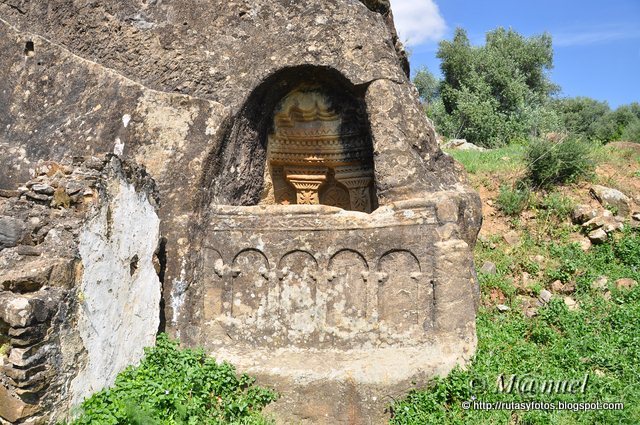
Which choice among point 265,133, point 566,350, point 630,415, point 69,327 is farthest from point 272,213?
point 630,415

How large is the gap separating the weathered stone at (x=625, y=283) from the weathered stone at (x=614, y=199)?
→ 1.66 m

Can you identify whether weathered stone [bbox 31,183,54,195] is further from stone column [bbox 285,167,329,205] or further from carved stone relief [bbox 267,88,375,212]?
stone column [bbox 285,167,329,205]

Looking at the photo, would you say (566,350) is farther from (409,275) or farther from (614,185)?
(614,185)

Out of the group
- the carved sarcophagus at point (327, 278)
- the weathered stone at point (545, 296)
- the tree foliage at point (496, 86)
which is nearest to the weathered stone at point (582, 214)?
the weathered stone at point (545, 296)

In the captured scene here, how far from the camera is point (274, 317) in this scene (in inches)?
216

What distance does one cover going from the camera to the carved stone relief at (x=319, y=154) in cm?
656

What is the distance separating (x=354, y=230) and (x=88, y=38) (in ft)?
13.3

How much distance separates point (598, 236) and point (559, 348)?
266cm

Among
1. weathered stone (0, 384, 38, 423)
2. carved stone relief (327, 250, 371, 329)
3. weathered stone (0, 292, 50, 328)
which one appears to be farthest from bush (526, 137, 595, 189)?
weathered stone (0, 384, 38, 423)

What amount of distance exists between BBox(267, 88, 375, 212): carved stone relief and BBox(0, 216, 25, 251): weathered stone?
3410mm

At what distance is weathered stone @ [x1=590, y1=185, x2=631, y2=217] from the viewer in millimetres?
8016

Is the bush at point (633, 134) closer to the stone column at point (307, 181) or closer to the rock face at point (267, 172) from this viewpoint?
the rock face at point (267, 172)

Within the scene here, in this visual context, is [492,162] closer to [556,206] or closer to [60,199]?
[556,206]

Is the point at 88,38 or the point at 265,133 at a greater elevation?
the point at 88,38
